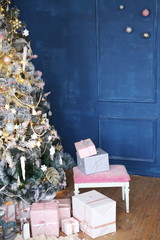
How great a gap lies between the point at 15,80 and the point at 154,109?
1.83 meters

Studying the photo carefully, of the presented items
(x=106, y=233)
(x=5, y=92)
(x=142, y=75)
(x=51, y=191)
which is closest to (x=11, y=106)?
(x=5, y=92)

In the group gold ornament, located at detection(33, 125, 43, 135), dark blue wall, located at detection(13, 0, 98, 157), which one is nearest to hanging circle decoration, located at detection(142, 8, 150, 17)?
dark blue wall, located at detection(13, 0, 98, 157)

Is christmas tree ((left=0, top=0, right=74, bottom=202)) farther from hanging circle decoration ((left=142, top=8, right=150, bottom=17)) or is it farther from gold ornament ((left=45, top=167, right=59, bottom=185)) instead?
hanging circle decoration ((left=142, top=8, right=150, bottom=17))

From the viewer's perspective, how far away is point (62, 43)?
16.8 feet

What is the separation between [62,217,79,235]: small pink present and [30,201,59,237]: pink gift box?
0.08 m

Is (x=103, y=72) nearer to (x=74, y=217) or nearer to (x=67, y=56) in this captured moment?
(x=67, y=56)

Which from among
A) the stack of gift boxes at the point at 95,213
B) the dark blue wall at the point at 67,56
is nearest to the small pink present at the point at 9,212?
the stack of gift boxes at the point at 95,213

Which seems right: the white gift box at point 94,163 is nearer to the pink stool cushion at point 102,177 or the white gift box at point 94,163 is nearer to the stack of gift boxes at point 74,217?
the pink stool cushion at point 102,177

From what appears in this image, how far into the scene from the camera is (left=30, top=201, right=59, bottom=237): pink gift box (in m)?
3.61

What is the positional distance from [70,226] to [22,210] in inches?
21.2

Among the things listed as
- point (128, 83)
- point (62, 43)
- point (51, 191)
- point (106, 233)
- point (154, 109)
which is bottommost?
point (106, 233)

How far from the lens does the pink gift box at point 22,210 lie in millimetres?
3906

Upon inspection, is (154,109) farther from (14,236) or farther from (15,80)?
(14,236)

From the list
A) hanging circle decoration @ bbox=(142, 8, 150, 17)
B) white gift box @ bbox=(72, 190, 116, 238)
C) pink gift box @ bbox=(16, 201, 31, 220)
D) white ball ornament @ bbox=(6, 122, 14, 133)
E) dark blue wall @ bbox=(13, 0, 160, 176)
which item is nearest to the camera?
white gift box @ bbox=(72, 190, 116, 238)
